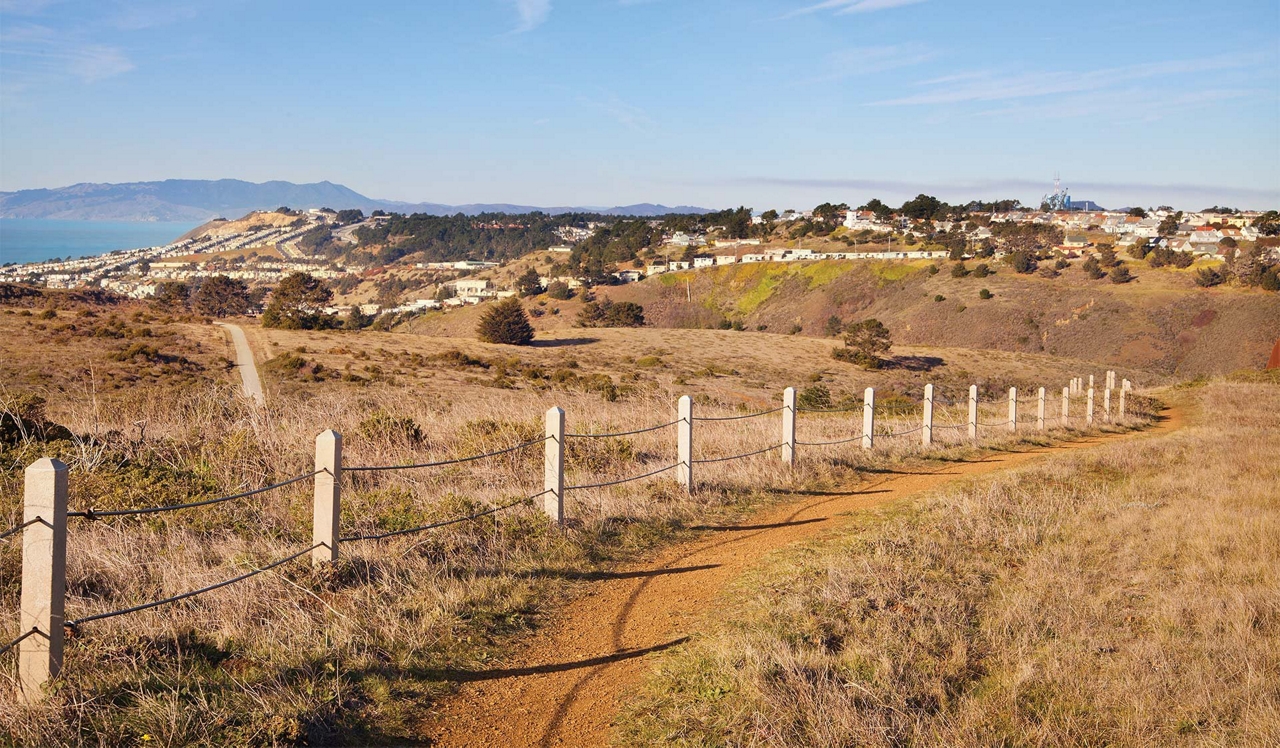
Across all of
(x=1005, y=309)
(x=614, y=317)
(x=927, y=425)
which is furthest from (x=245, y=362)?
(x=1005, y=309)

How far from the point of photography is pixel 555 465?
319 inches

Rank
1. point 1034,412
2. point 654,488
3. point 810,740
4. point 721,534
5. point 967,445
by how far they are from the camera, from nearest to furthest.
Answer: point 810,740
point 721,534
point 654,488
point 967,445
point 1034,412

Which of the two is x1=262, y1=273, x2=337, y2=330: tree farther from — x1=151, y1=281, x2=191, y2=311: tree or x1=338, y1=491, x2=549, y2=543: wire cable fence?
x1=338, y1=491, x2=549, y2=543: wire cable fence

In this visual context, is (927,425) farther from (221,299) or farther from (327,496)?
(221,299)

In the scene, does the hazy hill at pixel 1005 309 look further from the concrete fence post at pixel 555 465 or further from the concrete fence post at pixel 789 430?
the concrete fence post at pixel 555 465

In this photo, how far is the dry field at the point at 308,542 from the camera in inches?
172

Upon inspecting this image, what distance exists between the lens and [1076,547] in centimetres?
769

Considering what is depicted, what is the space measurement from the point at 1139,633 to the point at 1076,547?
7.08 ft

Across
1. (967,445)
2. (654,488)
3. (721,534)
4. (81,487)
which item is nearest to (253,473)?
(81,487)

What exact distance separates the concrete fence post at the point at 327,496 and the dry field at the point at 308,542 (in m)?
0.13

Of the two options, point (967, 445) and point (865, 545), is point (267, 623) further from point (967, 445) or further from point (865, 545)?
point (967, 445)

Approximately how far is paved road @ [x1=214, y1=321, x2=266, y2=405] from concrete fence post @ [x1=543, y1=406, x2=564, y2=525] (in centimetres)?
1660

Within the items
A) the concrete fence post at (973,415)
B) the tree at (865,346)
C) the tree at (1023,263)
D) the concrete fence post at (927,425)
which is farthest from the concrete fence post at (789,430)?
the tree at (1023,263)

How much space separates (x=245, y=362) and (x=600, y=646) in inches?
1273
